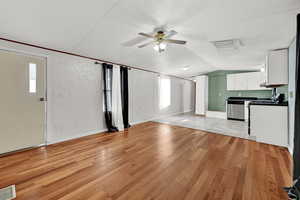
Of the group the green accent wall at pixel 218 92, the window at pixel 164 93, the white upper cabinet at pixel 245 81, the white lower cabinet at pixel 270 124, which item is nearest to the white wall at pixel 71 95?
the window at pixel 164 93

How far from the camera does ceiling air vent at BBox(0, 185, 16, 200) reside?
4.81ft

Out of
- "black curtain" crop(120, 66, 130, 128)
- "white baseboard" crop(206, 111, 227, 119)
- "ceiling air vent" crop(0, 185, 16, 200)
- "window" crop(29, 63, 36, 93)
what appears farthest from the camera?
"white baseboard" crop(206, 111, 227, 119)

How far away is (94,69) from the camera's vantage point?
151 inches

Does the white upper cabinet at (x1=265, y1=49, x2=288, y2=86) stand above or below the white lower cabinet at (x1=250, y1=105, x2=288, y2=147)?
above

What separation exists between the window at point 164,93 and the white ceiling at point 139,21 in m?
3.35

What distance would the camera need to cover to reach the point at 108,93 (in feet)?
13.3

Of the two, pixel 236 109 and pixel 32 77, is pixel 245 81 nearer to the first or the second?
pixel 236 109

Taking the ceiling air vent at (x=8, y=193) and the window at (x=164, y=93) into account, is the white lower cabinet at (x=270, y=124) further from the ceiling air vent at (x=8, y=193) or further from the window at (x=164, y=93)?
the ceiling air vent at (x=8, y=193)

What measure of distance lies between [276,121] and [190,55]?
2.94 meters

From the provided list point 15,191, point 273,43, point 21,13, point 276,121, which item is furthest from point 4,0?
point 276,121

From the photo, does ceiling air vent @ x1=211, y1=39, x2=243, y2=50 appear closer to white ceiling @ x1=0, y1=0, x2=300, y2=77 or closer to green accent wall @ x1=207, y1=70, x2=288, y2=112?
white ceiling @ x1=0, y1=0, x2=300, y2=77

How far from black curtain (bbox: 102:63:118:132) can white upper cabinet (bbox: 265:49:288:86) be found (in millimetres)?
4155

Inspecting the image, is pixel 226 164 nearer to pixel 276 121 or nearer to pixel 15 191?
pixel 276 121

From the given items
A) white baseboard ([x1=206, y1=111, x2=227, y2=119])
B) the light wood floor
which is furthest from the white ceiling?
white baseboard ([x1=206, y1=111, x2=227, y2=119])
